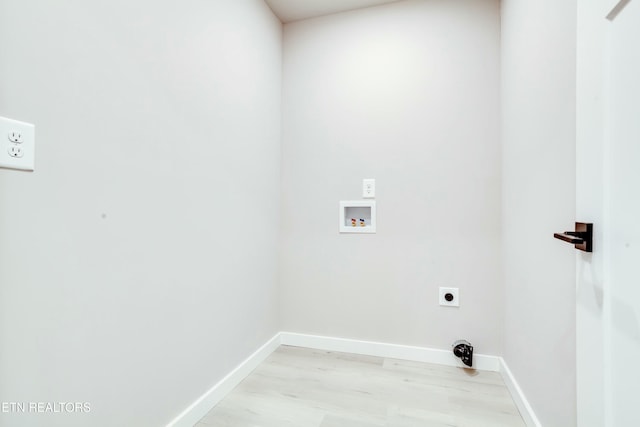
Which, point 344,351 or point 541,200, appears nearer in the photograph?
point 541,200

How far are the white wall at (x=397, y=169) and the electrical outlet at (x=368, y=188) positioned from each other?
43mm

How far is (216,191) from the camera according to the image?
1.54 m

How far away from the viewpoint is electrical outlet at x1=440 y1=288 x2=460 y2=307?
1.92 meters

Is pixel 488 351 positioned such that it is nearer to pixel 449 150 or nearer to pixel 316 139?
pixel 449 150

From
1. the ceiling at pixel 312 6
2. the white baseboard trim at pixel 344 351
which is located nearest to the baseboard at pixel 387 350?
the white baseboard trim at pixel 344 351

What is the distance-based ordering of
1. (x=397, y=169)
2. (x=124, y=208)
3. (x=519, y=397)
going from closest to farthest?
(x=124, y=208), (x=519, y=397), (x=397, y=169)

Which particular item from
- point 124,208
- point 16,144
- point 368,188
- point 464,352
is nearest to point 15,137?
point 16,144

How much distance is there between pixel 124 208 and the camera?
1.07m

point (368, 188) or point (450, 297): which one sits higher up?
point (368, 188)

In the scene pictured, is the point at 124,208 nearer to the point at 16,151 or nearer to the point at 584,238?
the point at 16,151

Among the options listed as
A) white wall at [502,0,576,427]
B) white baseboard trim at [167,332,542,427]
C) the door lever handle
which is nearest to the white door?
the door lever handle

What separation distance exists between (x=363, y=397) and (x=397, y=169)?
4.45ft

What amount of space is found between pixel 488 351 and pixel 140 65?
7.60ft

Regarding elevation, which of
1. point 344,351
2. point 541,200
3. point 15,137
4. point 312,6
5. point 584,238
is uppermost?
point 312,6
